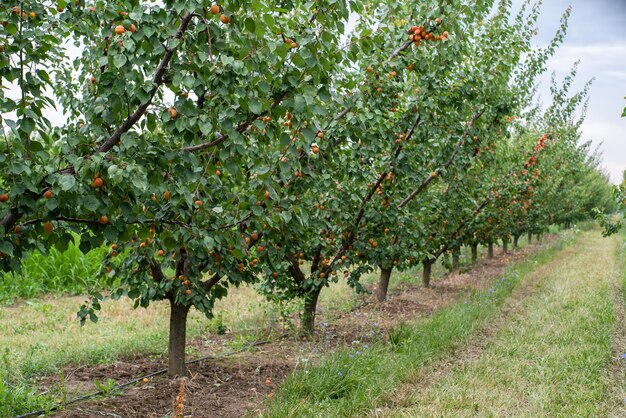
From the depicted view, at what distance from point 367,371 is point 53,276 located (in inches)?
303

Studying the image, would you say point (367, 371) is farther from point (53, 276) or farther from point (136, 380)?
point (53, 276)

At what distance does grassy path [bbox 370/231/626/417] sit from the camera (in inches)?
167

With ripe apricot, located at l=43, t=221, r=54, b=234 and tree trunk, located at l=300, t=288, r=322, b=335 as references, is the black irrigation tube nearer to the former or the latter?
tree trunk, located at l=300, t=288, r=322, b=335

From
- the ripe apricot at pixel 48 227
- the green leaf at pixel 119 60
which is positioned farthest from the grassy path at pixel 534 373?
the green leaf at pixel 119 60

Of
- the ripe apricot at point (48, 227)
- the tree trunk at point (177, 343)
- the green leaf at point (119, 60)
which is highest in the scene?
the green leaf at point (119, 60)

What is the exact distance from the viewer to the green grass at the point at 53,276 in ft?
32.1

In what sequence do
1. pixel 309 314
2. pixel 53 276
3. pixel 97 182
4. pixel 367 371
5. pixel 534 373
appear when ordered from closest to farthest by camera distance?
pixel 97 182
pixel 367 371
pixel 534 373
pixel 309 314
pixel 53 276

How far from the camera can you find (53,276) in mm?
10508

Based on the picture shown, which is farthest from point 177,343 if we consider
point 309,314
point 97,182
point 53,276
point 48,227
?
point 53,276

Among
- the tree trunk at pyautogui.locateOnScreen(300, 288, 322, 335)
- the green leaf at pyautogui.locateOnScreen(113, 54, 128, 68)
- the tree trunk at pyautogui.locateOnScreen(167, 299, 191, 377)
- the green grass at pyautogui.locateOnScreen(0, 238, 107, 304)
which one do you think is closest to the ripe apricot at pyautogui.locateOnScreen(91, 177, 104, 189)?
the green leaf at pyautogui.locateOnScreen(113, 54, 128, 68)

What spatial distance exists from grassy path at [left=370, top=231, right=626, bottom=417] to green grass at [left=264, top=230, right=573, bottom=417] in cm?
17

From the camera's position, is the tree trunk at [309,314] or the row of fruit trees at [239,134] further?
the tree trunk at [309,314]

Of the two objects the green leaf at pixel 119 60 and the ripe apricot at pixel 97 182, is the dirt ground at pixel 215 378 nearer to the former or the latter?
the ripe apricot at pixel 97 182

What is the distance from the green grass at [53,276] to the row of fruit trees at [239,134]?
499 centimetres
